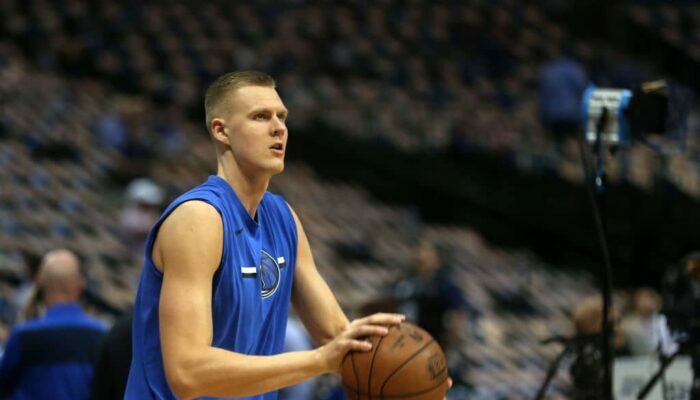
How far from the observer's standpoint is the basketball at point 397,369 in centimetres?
386

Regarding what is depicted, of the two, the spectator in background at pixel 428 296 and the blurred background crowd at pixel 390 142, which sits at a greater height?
the spectator in background at pixel 428 296

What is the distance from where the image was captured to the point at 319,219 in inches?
588

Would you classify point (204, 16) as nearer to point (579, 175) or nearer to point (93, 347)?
point (579, 175)

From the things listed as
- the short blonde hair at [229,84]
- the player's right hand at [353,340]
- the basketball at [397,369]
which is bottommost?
the basketball at [397,369]

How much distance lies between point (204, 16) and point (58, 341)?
13.3m

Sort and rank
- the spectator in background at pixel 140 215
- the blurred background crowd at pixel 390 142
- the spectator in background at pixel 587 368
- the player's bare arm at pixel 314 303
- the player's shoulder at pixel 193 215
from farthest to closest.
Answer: the blurred background crowd at pixel 390 142 < the spectator in background at pixel 140 215 < the spectator in background at pixel 587 368 < the player's bare arm at pixel 314 303 < the player's shoulder at pixel 193 215

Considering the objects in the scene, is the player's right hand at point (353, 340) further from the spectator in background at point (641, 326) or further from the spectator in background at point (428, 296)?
the spectator in background at point (428, 296)

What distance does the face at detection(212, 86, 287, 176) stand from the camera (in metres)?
4.13

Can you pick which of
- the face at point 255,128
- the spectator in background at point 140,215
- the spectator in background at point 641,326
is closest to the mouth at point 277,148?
the face at point 255,128

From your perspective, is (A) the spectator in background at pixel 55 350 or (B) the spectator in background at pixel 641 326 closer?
(A) the spectator in background at pixel 55 350

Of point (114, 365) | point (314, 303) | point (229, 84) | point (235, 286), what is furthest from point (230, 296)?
point (114, 365)

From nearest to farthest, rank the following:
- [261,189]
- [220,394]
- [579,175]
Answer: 1. [220,394]
2. [261,189]
3. [579,175]

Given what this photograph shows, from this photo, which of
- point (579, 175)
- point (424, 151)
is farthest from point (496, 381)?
point (424, 151)

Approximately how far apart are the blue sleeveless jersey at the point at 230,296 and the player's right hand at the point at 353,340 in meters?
0.33
